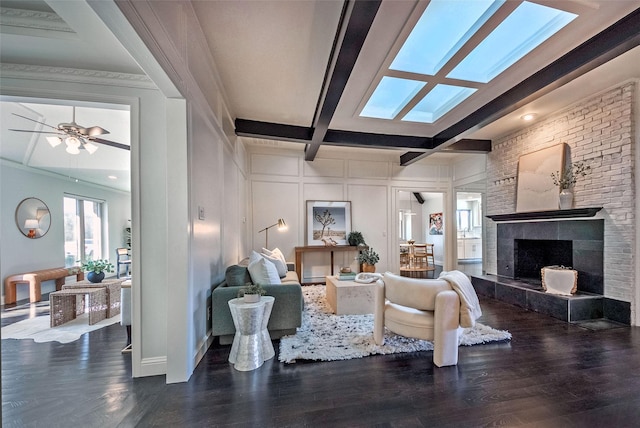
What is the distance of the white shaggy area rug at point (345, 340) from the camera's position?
2.79 meters

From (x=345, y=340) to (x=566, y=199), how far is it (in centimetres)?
373

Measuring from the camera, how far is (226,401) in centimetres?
217

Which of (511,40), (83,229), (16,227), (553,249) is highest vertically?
(511,40)

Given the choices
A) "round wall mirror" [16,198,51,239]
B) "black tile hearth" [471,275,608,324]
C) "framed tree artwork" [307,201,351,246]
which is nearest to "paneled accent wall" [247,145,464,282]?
"framed tree artwork" [307,201,351,246]

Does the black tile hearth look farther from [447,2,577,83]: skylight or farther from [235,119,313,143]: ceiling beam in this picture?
[235,119,313,143]: ceiling beam

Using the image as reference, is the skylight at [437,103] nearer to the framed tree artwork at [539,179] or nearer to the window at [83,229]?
the framed tree artwork at [539,179]

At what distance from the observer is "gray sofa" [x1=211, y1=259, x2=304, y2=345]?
297 centimetres

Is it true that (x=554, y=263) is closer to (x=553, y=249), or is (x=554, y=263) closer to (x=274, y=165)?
(x=553, y=249)

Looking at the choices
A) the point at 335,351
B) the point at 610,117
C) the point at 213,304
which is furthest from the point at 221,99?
the point at 610,117

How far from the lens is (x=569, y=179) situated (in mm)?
4086

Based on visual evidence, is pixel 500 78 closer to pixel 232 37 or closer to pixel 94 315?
pixel 232 37

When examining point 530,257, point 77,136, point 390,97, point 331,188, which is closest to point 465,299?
point 390,97

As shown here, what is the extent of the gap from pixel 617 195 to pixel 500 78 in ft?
7.12

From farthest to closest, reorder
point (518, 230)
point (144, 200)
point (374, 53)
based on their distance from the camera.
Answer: point (518, 230) < point (374, 53) < point (144, 200)
